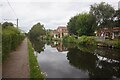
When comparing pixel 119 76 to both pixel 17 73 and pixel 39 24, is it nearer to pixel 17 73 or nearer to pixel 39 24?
pixel 17 73

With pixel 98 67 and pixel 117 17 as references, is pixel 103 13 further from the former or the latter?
pixel 98 67

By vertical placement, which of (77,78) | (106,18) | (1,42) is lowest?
(77,78)

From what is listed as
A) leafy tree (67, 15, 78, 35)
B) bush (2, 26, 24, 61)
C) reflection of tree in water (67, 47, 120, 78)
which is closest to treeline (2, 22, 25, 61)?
bush (2, 26, 24, 61)

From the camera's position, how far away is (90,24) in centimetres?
5819

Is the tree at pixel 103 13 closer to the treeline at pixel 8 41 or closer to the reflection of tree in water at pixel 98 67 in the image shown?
the treeline at pixel 8 41

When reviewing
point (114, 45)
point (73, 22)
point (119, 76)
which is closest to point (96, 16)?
point (114, 45)

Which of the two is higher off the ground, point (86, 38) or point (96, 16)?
point (96, 16)

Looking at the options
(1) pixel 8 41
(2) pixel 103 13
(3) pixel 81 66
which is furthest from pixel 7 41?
(2) pixel 103 13

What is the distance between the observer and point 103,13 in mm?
51594

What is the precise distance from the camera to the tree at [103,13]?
2031 inches

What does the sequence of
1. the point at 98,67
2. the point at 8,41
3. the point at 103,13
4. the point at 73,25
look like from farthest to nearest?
the point at 73,25 → the point at 103,13 → the point at 8,41 → the point at 98,67

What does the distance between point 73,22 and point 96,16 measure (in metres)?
23.4

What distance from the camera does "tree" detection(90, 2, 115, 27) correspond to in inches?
2031

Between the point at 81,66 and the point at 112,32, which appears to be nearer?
the point at 81,66
